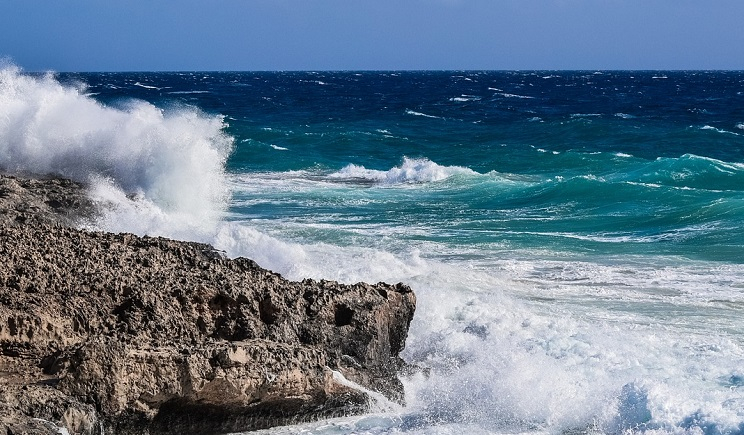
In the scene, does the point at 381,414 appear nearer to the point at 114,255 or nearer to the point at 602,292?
the point at 114,255

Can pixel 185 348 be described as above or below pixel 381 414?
above

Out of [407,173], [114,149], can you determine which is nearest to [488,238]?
[114,149]

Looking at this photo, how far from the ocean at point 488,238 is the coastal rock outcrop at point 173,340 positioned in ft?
1.07

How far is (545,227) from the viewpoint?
1672 cm

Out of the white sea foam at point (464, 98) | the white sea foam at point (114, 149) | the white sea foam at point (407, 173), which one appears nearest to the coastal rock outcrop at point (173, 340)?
the white sea foam at point (114, 149)

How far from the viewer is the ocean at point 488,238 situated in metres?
7.14

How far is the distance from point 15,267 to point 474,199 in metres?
14.4

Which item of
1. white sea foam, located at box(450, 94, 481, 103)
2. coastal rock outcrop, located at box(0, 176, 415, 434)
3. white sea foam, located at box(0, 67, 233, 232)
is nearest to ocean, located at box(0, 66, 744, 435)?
white sea foam, located at box(0, 67, 233, 232)

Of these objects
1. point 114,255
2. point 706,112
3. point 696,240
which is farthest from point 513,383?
point 706,112

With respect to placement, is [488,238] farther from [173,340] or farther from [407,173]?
[407,173]

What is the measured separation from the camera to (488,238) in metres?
15.1

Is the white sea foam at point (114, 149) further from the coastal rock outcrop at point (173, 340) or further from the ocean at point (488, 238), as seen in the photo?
the coastal rock outcrop at point (173, 340)

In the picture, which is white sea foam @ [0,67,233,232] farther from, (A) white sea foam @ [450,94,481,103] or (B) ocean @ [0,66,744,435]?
(A) white sea foam @ [450,94,481,103]

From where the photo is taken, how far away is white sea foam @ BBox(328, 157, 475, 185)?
24.2 meters
